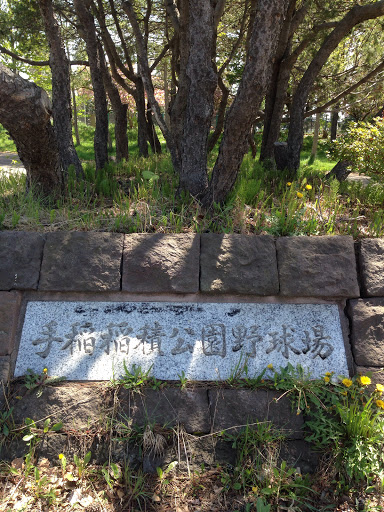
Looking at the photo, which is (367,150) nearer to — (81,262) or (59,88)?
(81,262)

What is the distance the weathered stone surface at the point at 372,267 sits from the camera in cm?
299

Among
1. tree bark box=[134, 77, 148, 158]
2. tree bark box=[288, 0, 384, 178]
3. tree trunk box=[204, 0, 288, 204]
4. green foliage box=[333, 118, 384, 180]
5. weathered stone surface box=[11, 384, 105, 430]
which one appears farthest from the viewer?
tree bark box=[134, 77, 148, 158]

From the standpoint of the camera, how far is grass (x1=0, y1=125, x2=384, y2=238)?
3.23m

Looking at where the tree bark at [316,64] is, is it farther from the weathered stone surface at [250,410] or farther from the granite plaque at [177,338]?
the weathered stone surface at [250,410]

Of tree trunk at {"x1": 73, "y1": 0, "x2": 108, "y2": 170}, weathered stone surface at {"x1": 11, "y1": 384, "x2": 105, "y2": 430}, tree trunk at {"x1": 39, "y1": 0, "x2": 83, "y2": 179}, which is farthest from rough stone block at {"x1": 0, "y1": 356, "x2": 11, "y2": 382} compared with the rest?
tree trunk at {"x1": 73, "y1": 0, "x2": 108, "y2": 170}

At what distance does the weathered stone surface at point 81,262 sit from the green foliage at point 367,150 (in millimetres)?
2312

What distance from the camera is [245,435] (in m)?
2.60

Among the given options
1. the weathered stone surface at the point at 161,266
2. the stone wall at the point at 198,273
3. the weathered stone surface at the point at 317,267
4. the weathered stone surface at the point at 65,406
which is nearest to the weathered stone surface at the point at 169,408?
the weathered stone surface at the point at 65,406

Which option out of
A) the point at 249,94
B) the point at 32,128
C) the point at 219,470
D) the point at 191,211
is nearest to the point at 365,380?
the point at 219,470

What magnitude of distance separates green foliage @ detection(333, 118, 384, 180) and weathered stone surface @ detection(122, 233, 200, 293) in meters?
1.85

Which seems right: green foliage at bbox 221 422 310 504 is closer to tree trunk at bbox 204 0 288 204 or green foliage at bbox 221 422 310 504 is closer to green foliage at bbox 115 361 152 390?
green foliage at bbox 115 361 152 390

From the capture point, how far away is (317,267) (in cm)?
298

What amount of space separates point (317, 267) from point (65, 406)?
6.45 ft

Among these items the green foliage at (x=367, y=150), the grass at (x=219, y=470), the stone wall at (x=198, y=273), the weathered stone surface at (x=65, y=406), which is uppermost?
the green foliage at (x=367, y=150)
